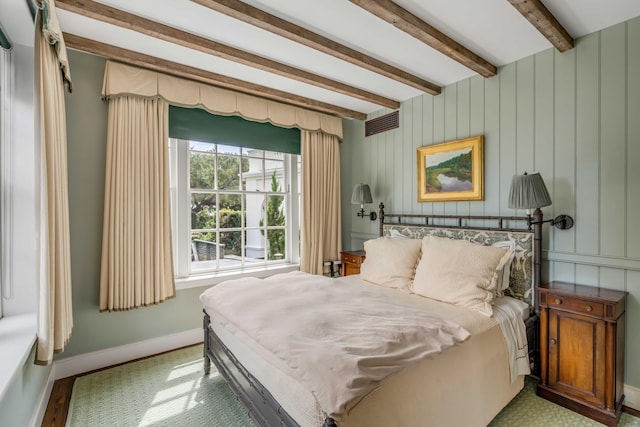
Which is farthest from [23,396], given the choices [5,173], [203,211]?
[203,211]

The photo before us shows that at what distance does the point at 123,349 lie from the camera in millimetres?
2744

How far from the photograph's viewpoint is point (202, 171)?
3.31 m

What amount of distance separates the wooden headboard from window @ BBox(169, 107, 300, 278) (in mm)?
1449

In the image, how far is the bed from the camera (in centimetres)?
122

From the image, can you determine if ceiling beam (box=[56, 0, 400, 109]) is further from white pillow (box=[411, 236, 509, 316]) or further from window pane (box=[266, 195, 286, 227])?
white pillow (box=[411, 236, 509, 316])

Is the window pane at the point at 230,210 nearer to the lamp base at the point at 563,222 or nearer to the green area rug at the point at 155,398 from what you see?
the green area rug at the point at 155,398

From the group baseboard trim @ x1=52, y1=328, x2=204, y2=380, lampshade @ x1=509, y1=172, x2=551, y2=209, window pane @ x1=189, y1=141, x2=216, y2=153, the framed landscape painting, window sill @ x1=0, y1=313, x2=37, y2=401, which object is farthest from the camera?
window pane @ x1=189, y1=141, x2=216, y2=153

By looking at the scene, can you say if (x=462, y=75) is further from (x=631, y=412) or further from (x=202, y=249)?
(x=202, y=249)

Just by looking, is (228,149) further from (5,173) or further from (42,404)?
(42,404)

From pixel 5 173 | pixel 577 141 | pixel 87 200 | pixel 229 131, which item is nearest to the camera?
pixel 5 173

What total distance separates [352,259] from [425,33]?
97.8 inches

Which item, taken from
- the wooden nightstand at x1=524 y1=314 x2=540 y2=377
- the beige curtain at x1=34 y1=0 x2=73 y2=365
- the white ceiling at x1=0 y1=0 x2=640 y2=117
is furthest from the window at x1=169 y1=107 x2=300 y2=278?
the wooden nightstand at x1=524 y1=314 x2=540 y2=377

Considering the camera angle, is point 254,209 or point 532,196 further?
point 254,209

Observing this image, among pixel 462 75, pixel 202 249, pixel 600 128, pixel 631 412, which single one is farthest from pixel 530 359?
pixel 202 249
